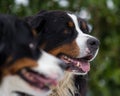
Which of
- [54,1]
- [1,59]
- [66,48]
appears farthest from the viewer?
[54,1]

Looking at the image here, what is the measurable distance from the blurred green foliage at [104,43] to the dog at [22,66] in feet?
13.0

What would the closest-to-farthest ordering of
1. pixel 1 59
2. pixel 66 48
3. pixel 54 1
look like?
1. pixel 1 59
2. pixel 66 48
3. pixel 54 1

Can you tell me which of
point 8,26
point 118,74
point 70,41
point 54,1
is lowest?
point 8,26

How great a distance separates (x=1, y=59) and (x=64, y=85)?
1455mm

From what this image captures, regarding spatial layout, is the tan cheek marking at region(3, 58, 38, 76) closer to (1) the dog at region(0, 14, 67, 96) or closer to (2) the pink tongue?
(1) the dog at region(0, 14, 67, 96)

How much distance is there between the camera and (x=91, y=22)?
354 inches

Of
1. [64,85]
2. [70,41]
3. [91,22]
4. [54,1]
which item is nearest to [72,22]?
[70,41]

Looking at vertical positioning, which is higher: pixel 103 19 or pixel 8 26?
pixel 103 19

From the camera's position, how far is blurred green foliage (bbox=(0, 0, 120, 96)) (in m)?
8.49

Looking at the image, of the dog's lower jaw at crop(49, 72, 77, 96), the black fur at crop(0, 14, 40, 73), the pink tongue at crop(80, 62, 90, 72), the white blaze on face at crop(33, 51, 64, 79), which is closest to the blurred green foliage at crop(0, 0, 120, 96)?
the dog's lower jaw at crop(49, 72, 77, 96)

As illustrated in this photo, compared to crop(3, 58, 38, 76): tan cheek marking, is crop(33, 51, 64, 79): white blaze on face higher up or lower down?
lower down

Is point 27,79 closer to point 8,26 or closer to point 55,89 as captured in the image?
point 8,26

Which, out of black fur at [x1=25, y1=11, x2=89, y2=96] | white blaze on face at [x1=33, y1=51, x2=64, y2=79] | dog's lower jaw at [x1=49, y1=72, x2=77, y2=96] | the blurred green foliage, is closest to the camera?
white blaze on face at [x1=33, y1=51, x2=64, y2=79]

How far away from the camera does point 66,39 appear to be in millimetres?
5371
